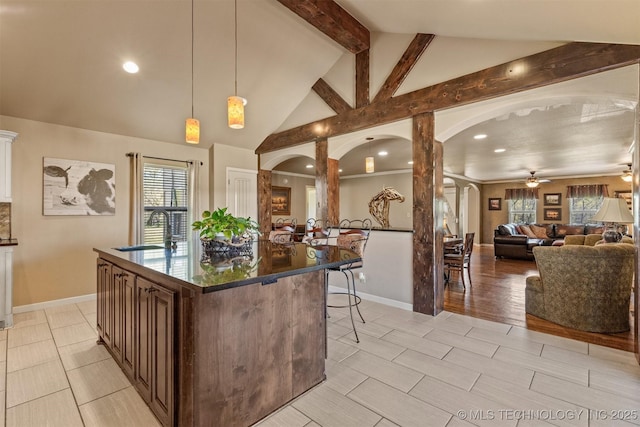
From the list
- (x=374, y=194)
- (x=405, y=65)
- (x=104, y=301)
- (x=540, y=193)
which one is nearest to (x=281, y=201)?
(x=374, y=194)

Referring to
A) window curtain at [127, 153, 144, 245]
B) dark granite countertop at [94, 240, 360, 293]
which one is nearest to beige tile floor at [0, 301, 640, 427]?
dark granite countertop at [94, 240, 360, 293]

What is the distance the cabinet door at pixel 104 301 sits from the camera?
2436mm

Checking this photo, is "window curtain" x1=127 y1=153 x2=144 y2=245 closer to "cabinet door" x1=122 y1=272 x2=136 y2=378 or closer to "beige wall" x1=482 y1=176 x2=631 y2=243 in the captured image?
"cabinet door" x1=122 y1=272 x2=136 y2=378

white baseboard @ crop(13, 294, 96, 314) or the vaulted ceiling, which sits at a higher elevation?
the vaulted ceiling

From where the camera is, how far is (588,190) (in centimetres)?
942

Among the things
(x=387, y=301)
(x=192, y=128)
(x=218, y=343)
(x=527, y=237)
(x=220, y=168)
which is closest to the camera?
(x=218, y=343)

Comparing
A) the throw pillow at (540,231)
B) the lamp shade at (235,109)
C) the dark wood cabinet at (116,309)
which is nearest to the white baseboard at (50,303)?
the dark wood cabinet at (116,309)

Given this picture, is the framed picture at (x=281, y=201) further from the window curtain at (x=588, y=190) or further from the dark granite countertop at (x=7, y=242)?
the window curtain at (x=588, y=190)

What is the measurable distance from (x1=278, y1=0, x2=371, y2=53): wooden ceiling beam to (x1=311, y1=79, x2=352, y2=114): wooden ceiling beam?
68 cm

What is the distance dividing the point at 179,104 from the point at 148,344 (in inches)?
142

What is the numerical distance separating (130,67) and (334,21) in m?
2.49

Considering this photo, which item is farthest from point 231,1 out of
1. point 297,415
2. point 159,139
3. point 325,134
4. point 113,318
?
point 297,415

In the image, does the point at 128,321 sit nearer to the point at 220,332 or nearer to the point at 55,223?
the point at 220,332

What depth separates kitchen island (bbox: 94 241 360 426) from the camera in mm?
1467
